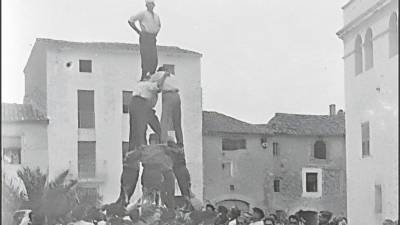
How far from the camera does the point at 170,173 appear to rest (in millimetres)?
7449

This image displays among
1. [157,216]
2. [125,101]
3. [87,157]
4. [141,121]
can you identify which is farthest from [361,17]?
[157,216]

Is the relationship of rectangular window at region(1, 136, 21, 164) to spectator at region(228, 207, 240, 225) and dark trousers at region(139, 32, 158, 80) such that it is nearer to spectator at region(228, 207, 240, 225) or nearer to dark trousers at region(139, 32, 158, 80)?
dark trousers at region(139, 32, 158, 80)

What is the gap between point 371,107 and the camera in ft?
42.7

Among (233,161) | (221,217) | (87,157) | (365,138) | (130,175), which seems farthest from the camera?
(233,161)

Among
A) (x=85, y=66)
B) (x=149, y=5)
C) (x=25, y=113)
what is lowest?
(x=25, y=113)

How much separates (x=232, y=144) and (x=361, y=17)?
6.24m

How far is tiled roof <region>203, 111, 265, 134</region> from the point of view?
18.6 m

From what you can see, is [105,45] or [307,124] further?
[307,124]

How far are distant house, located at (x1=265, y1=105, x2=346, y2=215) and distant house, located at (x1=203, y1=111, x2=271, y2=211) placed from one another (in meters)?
0.25

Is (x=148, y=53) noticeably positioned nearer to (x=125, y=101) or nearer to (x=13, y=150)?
(x=13, y=150)

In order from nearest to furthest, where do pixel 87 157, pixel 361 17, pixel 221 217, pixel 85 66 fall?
pixel 221 217, pixel 361 17, pixel 87 157, pixel 85 66

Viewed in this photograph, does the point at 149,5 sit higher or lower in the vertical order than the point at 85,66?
lower

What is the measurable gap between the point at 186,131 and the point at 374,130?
19.9 ft

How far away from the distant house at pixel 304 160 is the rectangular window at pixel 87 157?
12.2ft
